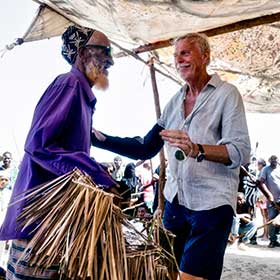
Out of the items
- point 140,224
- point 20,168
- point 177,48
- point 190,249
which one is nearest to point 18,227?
point 20,168

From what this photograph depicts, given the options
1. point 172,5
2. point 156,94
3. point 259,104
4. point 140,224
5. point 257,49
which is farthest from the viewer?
point 259,104

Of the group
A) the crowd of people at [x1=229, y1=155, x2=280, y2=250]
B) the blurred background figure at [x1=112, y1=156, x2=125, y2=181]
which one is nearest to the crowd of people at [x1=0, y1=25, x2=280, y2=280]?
the crowd of people at [x1=229, y1=155, x2=280, y2=250]

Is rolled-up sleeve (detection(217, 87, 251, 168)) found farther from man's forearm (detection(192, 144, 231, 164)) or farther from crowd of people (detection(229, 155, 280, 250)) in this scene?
crowd of people (detection(229, 155, 280, 250))

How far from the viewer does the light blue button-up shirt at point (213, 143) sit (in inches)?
76.9

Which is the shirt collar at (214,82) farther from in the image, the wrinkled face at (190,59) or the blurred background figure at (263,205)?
the blurred background figure at (263,205)

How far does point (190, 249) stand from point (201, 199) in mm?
231

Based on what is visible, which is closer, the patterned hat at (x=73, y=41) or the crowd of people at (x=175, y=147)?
the crowd of people at (x=175, y=147)

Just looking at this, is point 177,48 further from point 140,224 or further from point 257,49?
point 257,49

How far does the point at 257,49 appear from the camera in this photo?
411cm

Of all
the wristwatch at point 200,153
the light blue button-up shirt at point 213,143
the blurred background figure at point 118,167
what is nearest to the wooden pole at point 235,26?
the light blue button-up shirt at point 213,143

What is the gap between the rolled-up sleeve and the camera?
1.90 metres

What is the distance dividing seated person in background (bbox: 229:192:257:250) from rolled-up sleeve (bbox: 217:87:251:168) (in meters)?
5.59

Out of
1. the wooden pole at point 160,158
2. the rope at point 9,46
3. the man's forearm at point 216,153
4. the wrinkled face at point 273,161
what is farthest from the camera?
the wrinkled face at point 273,161

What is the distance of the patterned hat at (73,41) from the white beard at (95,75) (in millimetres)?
74
